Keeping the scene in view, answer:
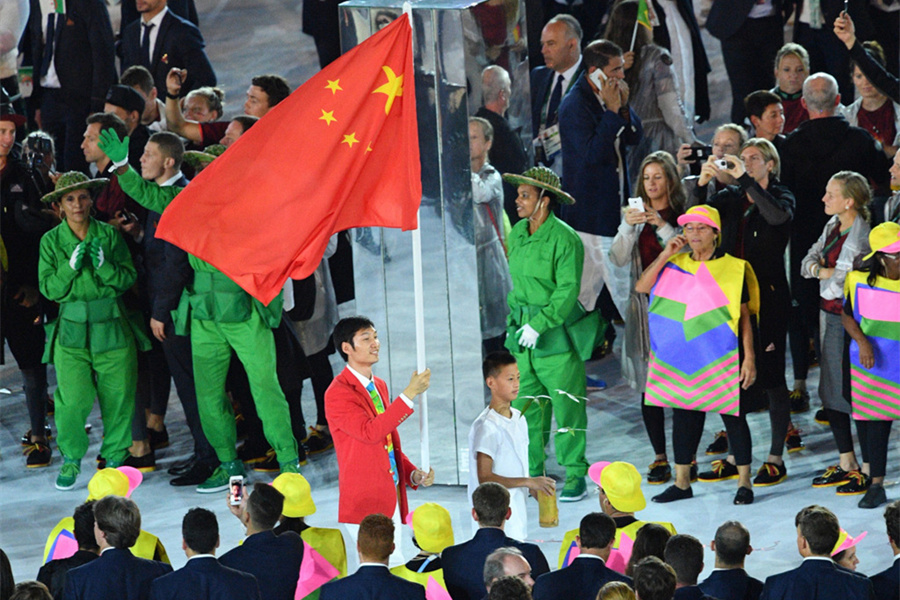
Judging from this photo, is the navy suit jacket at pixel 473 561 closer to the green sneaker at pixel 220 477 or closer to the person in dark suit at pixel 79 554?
the person in dark suit at pixel 79 554

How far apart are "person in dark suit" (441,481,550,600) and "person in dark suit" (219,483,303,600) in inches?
25.5

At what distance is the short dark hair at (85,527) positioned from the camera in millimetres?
6426

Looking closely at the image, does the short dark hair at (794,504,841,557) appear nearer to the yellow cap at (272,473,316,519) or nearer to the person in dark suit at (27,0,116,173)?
the yellow cap at (272,473,316,519)

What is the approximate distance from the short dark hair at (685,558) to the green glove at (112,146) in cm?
442

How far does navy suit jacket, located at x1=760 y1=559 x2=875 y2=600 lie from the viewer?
603 centimetres

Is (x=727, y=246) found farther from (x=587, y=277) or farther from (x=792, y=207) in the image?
(x=587, y=277)

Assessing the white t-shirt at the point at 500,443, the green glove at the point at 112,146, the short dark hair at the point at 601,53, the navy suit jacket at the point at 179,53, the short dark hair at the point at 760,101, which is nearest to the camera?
the white t-shirt at the point at 500,443

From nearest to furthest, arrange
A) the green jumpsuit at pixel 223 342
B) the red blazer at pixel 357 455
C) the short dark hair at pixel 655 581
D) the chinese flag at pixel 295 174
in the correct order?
the short dark hair at pixel 655 581
the red blazer at pixel 357 455
the chinese flag at pixel 295 174
the green jumpsuit at pixel 223 342

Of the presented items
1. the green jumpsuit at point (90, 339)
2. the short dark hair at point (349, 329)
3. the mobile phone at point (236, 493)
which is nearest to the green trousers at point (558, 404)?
the short dark hair at point (349, 329)

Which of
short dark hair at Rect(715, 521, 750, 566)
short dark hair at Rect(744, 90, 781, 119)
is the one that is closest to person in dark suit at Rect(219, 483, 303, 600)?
short dark hair at Rect(715, 521, 750, 566)

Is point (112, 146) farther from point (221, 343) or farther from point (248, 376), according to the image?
point (248, 376)

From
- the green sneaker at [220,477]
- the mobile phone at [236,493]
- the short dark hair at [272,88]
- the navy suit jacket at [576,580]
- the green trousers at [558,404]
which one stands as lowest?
the green sneaker at [220,477]

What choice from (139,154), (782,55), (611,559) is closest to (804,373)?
(782,55)

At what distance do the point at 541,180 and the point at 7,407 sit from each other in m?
4.47
